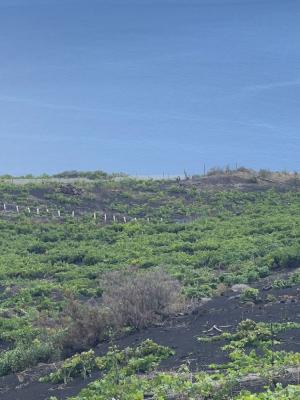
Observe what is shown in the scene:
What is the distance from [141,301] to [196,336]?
1452 millimetres

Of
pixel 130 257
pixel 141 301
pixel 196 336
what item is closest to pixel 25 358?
pixel 141 301

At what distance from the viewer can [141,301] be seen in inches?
659

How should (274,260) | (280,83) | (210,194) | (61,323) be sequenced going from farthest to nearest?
(280,83) → (210,194) → (274,260) → (61,323)

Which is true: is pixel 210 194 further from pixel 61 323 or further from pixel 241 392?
pixel 241 392

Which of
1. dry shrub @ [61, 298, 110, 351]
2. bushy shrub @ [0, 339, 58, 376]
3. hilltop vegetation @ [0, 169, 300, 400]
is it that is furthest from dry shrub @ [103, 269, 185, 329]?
bushy shrub @ [0, 339, 58, 376]

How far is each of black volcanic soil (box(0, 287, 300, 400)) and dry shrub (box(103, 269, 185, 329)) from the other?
202 millimetres

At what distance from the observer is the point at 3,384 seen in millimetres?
15406

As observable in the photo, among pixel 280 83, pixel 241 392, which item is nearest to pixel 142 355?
pixel 241 392

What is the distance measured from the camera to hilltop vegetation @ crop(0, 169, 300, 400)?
1617 cm

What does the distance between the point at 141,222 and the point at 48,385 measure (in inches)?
776

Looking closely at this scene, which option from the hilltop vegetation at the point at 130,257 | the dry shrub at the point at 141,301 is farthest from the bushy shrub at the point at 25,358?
the dry shrub at the point at 141,301

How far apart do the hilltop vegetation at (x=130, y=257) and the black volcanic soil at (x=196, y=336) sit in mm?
275

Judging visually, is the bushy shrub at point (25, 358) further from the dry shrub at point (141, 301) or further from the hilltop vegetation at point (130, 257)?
the dry shrub at point (141, 301)

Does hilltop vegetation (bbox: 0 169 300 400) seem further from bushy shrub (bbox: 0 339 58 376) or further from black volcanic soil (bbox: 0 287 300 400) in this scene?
black volcanic soil (bbox: 0 287 300 400)
